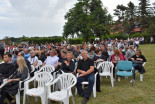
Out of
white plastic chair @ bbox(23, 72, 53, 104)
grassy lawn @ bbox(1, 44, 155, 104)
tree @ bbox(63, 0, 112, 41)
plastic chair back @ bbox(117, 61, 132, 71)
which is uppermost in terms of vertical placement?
tree @ bbox(63, 0, 112, 41)

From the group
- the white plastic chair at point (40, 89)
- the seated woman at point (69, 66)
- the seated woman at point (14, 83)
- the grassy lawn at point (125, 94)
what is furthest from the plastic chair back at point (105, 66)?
the seated woman at point (14, 83)

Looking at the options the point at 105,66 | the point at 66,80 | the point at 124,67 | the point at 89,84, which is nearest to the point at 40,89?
the point at 66,80

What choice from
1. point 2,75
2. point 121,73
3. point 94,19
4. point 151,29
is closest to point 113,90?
point 121,73

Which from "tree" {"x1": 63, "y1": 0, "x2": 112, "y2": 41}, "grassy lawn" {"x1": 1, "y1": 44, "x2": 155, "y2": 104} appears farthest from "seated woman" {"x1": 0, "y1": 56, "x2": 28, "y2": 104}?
"tree" {"x1": 63, "y1": 0, "x2": 112, "y2": 41}

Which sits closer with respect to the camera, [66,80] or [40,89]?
[40,89]

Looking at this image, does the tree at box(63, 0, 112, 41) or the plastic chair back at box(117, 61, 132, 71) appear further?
the tree at box(63, 0, 112, 41)

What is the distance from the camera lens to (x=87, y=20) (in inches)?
957

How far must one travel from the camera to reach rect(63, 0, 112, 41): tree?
24.2 meters

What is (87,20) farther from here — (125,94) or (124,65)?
(125,94)

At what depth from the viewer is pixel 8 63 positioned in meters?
4.34

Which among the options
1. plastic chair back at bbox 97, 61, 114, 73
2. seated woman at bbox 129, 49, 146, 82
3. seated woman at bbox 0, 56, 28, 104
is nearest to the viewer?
seated woman at bbox 0, 56, 28, 104

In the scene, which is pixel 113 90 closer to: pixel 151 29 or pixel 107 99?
pixel 107 99

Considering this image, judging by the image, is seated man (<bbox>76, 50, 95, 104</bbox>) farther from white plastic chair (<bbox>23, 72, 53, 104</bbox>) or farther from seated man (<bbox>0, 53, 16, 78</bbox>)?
seated man (<bbox>0, 53, 16, 78</bbox>)

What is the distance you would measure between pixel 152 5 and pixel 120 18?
34.3ft
